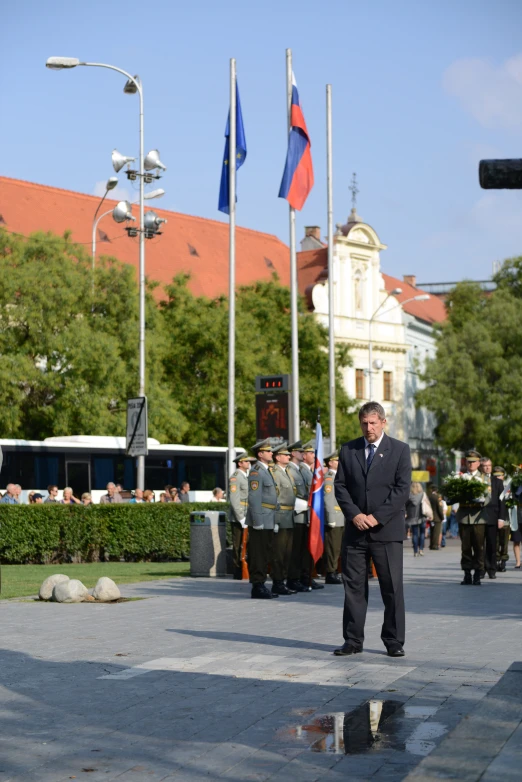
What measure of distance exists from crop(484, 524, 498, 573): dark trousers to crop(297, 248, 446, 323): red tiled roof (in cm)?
5347

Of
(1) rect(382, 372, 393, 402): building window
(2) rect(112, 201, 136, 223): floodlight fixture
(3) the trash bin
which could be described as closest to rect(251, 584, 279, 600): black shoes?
(3) the trash bin

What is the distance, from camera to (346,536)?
10.7 metres

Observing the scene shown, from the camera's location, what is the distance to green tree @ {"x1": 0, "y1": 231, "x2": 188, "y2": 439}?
42812mm

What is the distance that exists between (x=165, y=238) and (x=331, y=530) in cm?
5714

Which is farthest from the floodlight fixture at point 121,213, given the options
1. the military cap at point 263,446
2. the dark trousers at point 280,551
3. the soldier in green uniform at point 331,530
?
the dark trousers at point 280,551

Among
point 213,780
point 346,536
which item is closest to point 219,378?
point 346,536

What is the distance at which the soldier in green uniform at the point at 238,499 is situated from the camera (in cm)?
1908

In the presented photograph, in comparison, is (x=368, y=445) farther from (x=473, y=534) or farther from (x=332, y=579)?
(x=332, y=579)

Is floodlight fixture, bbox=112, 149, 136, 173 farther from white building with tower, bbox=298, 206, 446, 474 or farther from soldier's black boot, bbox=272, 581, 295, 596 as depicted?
white building with tower, bbox=298, 206, 446, 474

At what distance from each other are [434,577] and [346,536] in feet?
36.2

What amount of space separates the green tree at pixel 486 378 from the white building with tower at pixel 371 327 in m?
3.05

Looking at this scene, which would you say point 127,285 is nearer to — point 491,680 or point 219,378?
point 219,378

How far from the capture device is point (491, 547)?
19.5 meters

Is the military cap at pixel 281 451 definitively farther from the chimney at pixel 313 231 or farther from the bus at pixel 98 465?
the chimney at pixel 313 231
